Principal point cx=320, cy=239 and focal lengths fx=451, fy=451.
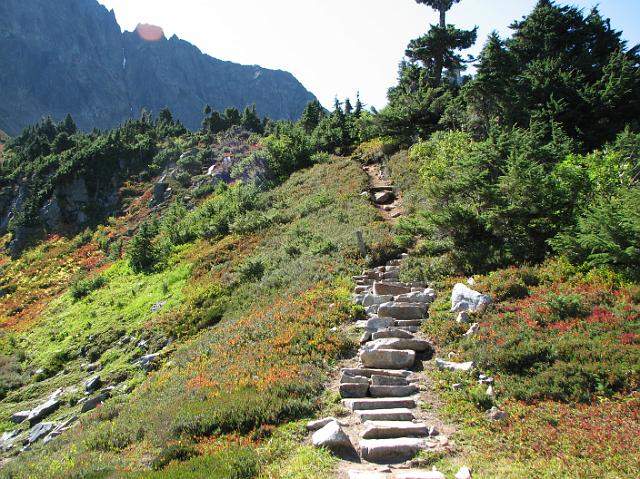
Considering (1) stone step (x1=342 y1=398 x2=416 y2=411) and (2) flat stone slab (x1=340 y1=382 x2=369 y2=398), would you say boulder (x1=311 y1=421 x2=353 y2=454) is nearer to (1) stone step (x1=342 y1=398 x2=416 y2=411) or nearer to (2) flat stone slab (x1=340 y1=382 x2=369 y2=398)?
(1) stone step (x1=342 y1=398 x2=416 y2=411)

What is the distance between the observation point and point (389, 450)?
748 centimetres

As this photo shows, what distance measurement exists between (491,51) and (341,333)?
780 inches

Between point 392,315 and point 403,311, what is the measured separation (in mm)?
336

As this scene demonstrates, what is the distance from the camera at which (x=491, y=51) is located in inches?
967

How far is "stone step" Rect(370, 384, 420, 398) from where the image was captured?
9.56 m

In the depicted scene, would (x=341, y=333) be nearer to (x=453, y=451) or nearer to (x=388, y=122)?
(x=453, y=451)

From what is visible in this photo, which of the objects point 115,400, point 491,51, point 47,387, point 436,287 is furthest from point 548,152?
point 47,387

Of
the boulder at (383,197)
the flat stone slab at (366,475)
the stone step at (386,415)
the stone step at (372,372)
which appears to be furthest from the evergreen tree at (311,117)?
the flat stone slab at (366,475)

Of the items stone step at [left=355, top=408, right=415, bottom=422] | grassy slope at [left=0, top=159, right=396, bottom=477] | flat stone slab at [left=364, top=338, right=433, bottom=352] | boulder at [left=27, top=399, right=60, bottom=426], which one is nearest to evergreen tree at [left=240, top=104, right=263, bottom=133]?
grassy slope at [left=0, top=159, right=396, bottom=477]

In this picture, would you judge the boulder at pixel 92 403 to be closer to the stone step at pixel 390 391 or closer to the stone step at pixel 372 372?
the stone step at pixel 372 372

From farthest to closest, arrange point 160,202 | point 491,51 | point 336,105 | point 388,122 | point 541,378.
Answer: point 336,105 → point 160,202 → point 388,122 → point 491,51 → point 541,378

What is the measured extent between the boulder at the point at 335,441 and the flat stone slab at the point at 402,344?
11.8ft

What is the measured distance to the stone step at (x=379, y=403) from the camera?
9000 mm

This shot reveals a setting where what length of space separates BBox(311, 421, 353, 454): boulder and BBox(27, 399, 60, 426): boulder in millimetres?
11539
